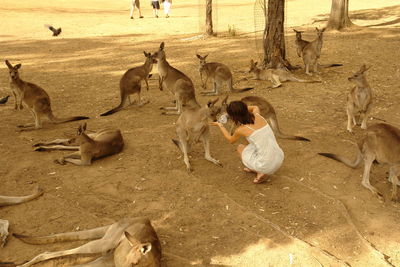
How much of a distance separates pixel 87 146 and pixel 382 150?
3536 millimetres

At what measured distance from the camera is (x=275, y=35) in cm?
977

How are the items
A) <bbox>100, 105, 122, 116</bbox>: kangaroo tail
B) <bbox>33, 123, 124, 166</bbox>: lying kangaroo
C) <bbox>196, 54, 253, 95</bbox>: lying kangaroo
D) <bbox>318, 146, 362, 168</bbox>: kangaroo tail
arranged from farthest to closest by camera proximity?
<bbox>196, 54, 253, 95</bbox>: lying kangaroo → <bbox>100, 105, 122, 116</bbox>: kangaroo tail → <bbox>33, 123, 124, 166</bbox>: lying kangaroo → <bbox>318, 146, 362, 168</bbox>: kangaroo tail

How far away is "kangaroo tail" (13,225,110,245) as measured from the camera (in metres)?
3.71

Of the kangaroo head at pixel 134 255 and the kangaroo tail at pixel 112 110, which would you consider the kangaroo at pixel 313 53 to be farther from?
the kangaroo head at pixel 134 255

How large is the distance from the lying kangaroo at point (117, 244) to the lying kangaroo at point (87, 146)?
5.86 ft

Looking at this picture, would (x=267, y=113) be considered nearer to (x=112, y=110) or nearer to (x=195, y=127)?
(x=195, y=127)

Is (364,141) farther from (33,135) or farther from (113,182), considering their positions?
(33,135)

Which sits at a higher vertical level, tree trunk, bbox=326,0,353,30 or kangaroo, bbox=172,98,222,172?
tree trunk, bbox=326,0,353,30

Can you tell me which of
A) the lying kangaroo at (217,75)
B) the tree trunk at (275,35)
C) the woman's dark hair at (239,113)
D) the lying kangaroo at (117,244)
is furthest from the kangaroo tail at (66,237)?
the tree trunk at (275,35)

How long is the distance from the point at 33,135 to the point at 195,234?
3714mm

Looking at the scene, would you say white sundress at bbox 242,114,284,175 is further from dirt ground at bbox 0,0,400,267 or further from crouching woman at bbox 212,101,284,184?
dirt ground at bbox 0,0,400,267

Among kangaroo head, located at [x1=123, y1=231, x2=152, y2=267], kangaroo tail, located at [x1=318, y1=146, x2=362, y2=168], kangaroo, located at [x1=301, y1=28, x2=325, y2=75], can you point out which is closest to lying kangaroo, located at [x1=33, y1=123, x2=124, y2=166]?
kangaroo head, located at [x1=123, y1=231, x2=152, y2=267]

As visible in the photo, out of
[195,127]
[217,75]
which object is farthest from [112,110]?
[195,127]

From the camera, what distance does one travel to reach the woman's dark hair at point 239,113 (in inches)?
184
